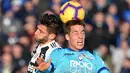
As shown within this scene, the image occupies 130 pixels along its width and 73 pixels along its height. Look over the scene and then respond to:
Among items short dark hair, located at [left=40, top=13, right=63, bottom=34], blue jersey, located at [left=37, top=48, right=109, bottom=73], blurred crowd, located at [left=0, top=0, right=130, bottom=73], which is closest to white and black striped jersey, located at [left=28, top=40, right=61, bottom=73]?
short dark hair, located at [left=40, top=13, right=63, bottom=34]

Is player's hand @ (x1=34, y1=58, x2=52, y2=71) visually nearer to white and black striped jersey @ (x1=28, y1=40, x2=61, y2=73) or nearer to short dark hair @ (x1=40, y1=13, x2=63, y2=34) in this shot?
white and black striped jersey @ (x1=28, y1=40, x2=61, y2=73)

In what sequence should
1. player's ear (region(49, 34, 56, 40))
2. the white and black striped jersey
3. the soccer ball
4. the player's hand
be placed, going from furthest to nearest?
player's ear (region(49, 34, 56, 40))
the white and black striped jersey
the soccer ball
the player's hand

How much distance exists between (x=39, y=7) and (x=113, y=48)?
218 centimetres

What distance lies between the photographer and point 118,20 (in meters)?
14.7

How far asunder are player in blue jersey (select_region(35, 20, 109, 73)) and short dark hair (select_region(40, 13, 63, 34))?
1.35ft

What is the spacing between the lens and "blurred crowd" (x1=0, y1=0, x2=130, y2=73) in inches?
527

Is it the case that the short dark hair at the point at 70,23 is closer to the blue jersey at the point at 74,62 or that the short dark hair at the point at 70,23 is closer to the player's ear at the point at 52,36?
the blue jersey at the point at 74,62

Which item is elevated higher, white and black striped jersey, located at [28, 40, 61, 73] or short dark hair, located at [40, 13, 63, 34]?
short dark hair, located at [40, 13, 63, 34]

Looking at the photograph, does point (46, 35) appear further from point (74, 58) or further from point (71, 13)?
point (74, 58)

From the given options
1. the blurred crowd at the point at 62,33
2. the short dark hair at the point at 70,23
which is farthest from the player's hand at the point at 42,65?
the blurred crowd at the point at 62,33

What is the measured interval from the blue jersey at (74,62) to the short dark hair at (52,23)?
47 centimetres

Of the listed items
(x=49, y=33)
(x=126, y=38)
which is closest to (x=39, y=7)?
(x=126, y=38)

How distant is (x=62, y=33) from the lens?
13141 mm

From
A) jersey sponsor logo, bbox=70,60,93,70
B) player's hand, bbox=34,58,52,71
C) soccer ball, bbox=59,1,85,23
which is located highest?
soccer ball, bbox=59,1,85,23
